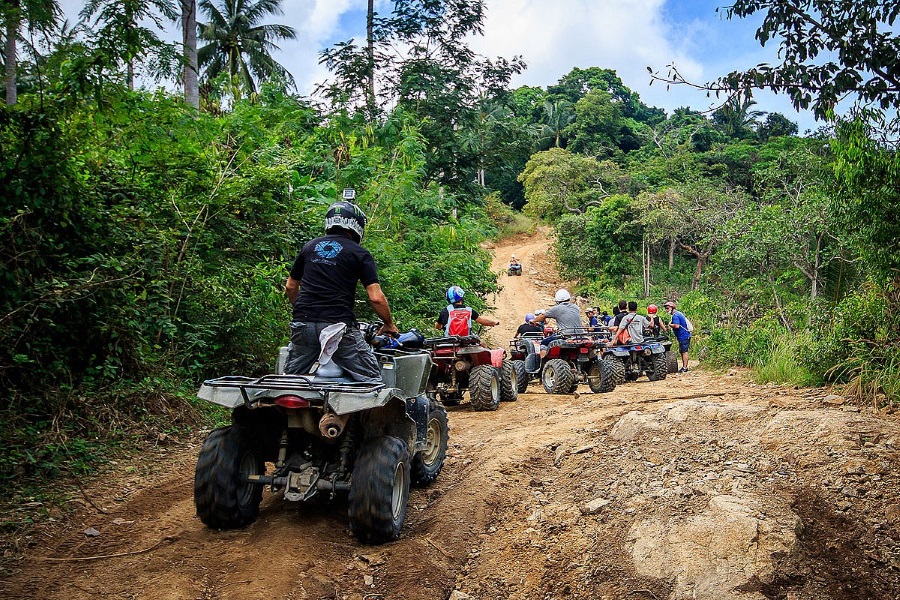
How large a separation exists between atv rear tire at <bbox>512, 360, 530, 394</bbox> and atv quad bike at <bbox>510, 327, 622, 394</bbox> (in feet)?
0.10

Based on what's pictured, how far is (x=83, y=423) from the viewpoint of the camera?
22.1ft

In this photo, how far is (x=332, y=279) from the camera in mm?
4961

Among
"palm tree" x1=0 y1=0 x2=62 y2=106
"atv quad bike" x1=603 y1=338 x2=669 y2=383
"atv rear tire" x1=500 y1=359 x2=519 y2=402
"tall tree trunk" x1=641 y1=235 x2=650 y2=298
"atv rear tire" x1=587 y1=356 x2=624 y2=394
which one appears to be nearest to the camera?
"palm tree" x1=0 y1=0 x2=62 y2=106

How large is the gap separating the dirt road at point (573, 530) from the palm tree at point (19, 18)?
3942 millimetres


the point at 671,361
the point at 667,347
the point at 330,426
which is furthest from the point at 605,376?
the point at 330,426

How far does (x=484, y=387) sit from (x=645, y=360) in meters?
5.64

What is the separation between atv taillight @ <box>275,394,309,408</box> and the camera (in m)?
4.34

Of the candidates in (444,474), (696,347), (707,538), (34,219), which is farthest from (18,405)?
(696,347)

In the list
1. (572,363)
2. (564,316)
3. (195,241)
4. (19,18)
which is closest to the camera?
(19,18)

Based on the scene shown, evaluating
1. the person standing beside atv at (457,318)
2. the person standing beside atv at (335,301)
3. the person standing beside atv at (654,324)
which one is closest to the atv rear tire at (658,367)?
the person standing beside atv at (654,324)

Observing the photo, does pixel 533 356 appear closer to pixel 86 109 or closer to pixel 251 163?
pixel 251 163

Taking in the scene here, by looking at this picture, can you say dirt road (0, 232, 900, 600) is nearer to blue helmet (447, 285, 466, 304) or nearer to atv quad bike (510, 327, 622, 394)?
blue helmet (447, 285, 466, 304)

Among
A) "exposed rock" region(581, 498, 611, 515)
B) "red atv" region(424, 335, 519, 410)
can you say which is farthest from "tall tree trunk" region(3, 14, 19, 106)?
"exposed rock" region(581, 498, 611, 515)

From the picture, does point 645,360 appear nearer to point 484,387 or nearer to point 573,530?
→ point 484,387
